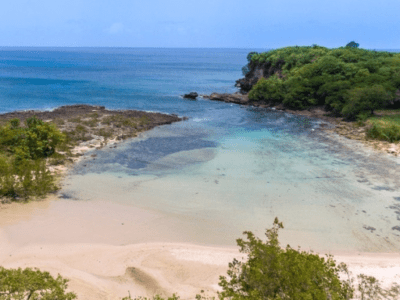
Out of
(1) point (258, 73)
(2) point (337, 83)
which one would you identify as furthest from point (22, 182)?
(1) point (258, 73)

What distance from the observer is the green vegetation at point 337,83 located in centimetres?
4444

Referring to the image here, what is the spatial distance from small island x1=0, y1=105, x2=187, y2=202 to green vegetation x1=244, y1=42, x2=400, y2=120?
19435 millimetres

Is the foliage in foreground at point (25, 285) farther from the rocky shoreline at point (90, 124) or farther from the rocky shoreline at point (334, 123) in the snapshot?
the rocky shoreline at point (334, 123)

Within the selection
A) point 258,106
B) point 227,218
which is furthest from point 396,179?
point 258,106

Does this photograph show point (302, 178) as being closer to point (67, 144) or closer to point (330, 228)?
point (330, 228)

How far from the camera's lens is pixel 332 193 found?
2334 centimetres

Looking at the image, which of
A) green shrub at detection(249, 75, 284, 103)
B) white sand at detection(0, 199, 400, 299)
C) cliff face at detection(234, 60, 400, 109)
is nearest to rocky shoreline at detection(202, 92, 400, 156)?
green shrub at detection(249, 75, 284, 103)

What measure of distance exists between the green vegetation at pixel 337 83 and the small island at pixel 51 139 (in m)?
19.4

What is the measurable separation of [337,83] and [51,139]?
4147 cm

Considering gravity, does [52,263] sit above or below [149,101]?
below

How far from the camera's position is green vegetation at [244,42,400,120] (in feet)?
146

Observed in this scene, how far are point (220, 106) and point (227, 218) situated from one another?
3930cm

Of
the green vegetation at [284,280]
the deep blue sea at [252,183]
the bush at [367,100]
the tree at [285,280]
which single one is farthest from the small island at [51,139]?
the bush at [367,100]

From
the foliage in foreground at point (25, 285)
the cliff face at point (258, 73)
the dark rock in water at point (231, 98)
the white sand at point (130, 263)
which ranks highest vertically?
the cliff face at point (258, 73)
